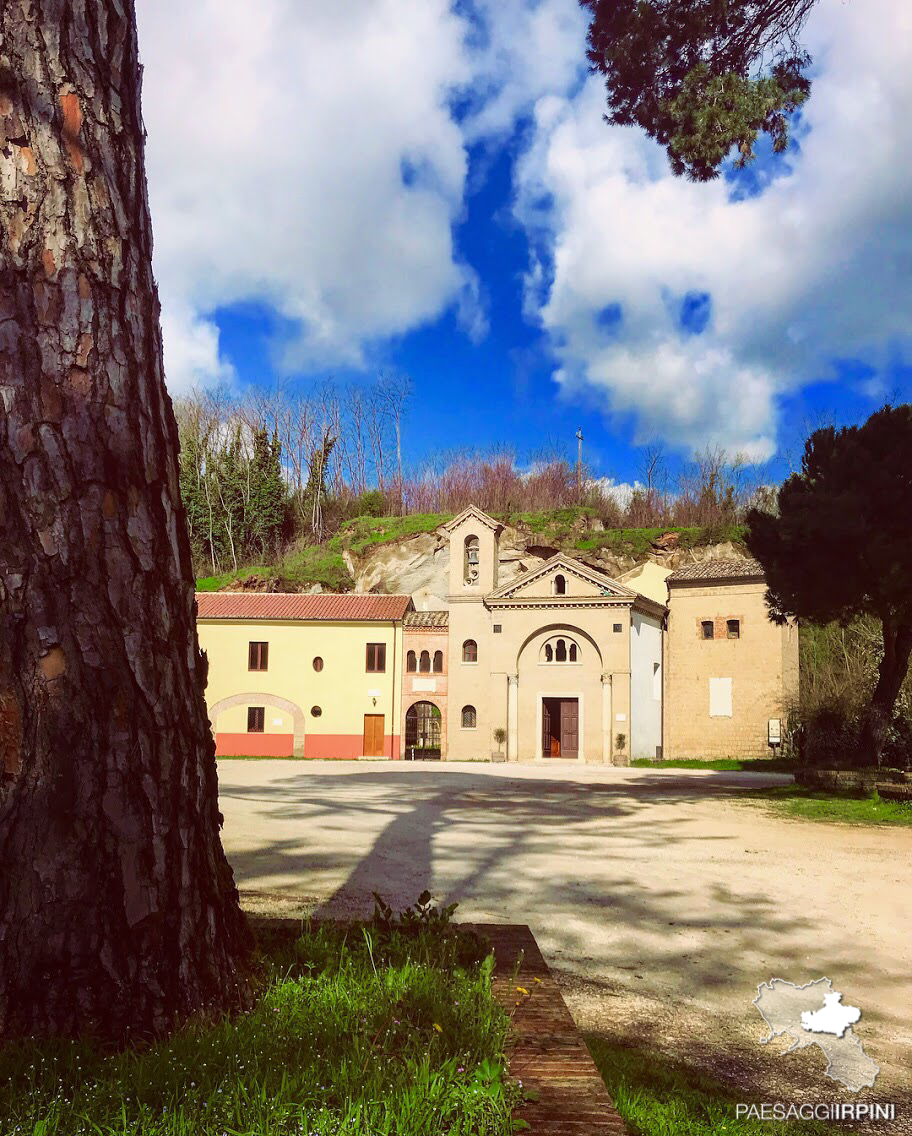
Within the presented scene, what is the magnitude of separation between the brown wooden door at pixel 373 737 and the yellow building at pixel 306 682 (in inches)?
1.7

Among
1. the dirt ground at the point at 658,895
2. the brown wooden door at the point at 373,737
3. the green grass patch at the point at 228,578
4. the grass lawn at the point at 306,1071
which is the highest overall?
the green grass patch at the point at 228,578

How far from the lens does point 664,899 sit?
762 centimetres

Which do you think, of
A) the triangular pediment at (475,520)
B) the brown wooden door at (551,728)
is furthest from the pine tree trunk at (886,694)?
the triangular pediment at (475,520)

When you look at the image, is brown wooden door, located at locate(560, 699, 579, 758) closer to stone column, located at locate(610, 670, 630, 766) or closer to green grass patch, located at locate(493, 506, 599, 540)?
stone column, located at locate(610, 670, 630, 766)

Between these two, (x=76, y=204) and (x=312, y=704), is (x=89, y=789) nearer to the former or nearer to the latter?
(x=76, y=204)

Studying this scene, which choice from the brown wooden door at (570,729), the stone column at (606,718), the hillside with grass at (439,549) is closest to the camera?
the stone column at (606,718)

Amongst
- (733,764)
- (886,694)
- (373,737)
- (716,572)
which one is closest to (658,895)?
(886,694)

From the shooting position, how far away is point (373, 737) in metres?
37.6

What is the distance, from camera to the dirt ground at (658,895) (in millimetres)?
4500

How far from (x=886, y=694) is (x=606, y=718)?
59.0 ft

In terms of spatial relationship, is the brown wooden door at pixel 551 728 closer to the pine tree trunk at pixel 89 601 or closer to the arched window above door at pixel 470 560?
the arched window above door at pixel 470 560

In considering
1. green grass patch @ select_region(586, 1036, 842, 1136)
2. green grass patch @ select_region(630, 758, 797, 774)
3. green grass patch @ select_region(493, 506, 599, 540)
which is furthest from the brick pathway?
green grass patch @ select_region(493, 506, 599, 540)

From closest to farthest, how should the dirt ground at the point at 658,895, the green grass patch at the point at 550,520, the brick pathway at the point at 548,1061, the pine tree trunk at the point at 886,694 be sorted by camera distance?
the brick pathway at the point at 548,1061, the dirt ground at the point at 658,895, the pine tree trunk at the point at 886,694, the green grass patch at the point at 550,520

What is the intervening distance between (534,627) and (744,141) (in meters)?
29.0
